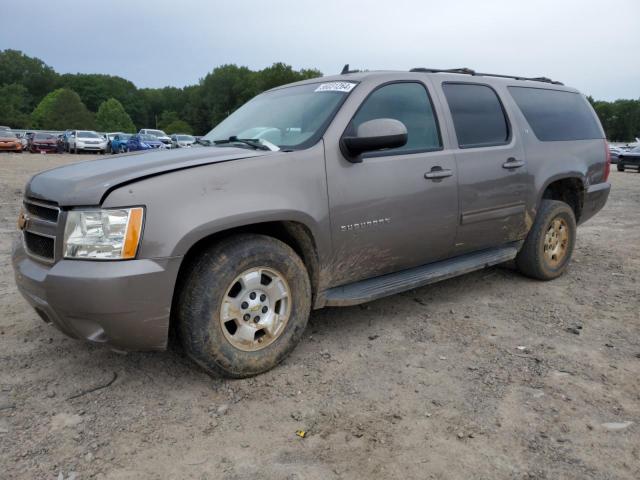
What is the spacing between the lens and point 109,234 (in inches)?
97.0

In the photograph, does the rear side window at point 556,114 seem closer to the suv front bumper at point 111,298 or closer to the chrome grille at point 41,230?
the suv front bumper at point 111,298

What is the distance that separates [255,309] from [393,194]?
121 centimetres

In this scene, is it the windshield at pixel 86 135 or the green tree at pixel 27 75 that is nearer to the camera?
the windshield at pixel 86 135

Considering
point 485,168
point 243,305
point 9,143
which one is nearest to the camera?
point 243,305

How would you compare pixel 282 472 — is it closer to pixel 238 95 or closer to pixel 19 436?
pixel 19 436

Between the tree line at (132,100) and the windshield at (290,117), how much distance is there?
84.3 meters

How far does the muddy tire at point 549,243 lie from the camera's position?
4656 mm

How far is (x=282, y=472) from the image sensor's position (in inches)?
84.7

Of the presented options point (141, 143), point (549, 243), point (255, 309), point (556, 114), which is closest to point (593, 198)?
point (549, 243)

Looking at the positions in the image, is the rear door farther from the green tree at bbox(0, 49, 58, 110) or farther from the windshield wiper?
the green tree at bbox(0, 49, 58, 110)

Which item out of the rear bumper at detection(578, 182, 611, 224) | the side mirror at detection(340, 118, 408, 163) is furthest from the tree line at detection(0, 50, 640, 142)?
the side mirror at detection(340, 118, 408, 163)

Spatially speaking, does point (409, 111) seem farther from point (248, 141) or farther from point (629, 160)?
point (629, 160)

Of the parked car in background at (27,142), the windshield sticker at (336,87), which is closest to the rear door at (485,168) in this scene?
the windshield sticker at (336,87)

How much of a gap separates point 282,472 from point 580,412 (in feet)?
5.13
